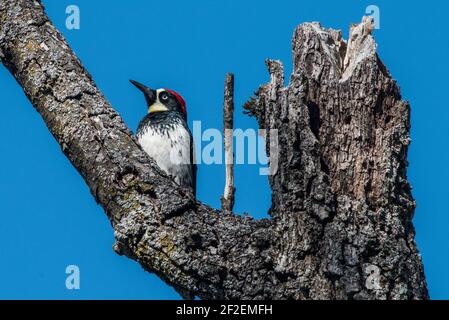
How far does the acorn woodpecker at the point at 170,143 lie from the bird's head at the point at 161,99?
Result: 127 mm

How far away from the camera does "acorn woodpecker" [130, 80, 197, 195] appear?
30.6 feet

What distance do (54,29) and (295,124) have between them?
71.8 inches

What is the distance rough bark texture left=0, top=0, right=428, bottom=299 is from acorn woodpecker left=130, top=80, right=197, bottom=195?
384 centimetres

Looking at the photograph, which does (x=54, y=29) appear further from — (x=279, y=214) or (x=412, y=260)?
(x=412, y=260)

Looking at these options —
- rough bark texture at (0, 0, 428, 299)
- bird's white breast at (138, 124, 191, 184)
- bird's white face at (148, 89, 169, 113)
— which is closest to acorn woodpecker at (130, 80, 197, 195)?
bird's white breast at (138, 124, 191, 184)

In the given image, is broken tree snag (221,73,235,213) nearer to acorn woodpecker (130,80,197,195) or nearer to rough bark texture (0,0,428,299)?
rough bark texture (0,0,428,299)

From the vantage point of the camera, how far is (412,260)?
4.74 meters

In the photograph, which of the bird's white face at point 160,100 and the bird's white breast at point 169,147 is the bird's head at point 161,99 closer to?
the bird's white face at point 160,100

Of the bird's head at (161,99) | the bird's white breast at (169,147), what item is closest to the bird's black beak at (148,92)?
the bird's head at (161,99)

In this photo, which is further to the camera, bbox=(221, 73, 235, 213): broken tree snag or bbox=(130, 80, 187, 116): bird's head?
bbox=(130, 80, 187, 116): bird's head

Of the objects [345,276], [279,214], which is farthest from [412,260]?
[279,214]

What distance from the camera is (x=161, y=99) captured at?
1030cm

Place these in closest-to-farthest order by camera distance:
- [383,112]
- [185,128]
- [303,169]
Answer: [303,169]
[383,112]
[185,128]
